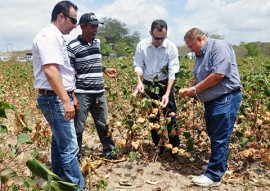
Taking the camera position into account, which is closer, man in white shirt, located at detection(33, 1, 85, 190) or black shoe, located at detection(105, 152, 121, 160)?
man in white shirt, located at detection(33, 1, 85, 190)

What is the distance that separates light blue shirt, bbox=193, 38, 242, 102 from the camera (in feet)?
8.59

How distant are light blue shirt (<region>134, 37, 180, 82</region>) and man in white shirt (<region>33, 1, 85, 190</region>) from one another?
1131 mm

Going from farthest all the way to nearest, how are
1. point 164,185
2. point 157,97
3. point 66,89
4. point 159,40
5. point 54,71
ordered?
point 157,97 < point 159,40 < point 164,185 < point 66,89 < point 54,71

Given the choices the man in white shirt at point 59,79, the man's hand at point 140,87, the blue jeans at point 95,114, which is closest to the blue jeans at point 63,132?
the man in white shirt at point 59,79

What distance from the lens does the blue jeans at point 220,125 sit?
278 centimetres

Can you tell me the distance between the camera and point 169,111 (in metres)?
3.48

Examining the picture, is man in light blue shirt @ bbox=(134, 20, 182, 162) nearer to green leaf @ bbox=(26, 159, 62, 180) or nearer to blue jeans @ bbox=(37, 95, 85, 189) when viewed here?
blue jeans @ bbox=(37, 95, 85, 189)

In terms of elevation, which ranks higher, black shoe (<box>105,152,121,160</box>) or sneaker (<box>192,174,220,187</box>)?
black shoe (<box>105,152,121,160</box>)

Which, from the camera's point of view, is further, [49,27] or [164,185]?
[164,185]

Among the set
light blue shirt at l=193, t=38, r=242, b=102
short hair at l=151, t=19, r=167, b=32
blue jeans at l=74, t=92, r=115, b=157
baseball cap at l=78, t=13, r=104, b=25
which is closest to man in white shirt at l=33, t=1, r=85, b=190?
baseball cap at l=78, t=13, r=104, b=25

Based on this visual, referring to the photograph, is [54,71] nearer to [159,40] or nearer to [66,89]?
[66,89]

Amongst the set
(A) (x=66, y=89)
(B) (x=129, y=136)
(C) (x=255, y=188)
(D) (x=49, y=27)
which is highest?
(D) (x=49, y=27)

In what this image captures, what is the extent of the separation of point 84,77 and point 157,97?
0.86 metres

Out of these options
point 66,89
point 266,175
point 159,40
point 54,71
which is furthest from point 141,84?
point 266,175
